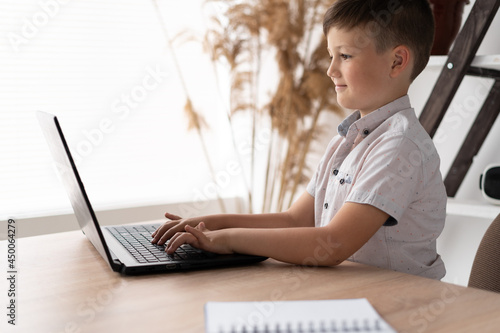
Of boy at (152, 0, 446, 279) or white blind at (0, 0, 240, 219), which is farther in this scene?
white blind at (0, 0, 240, 219)

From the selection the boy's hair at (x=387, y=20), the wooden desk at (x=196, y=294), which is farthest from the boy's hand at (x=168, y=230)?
the boy's hair at (x=387, y=20)

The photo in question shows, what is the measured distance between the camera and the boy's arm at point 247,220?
3.28 ft

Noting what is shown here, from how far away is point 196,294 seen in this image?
0.73 metres

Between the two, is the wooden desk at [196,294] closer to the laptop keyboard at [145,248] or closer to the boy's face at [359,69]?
the laptop keyboard at [145,248]

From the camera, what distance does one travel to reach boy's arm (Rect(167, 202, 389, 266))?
896mm

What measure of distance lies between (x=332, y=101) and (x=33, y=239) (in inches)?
66.8

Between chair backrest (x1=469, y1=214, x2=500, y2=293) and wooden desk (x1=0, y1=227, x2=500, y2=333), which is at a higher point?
wooden desk (x1=0, y1=227, x2=500, y2=333)

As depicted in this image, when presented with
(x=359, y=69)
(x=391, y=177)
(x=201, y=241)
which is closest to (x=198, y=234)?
(x=201, y=241)

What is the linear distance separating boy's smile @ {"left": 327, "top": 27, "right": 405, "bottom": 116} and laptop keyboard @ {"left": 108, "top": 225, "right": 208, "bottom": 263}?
1.46ft

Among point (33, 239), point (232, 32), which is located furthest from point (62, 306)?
point (232, 32)

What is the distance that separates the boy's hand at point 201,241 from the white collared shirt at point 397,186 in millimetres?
231

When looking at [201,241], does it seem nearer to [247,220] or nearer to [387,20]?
[247,220]
